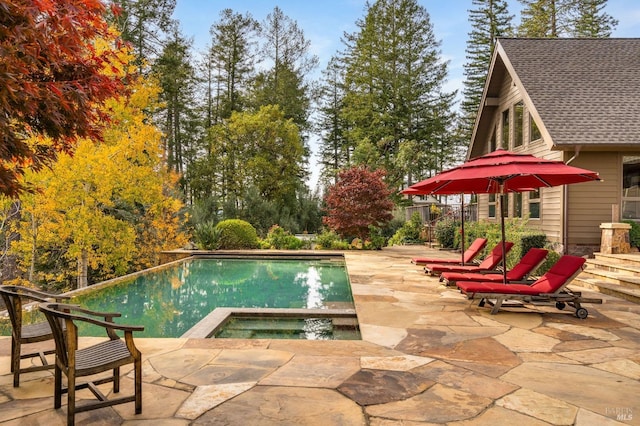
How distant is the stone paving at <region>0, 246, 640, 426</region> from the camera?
277 centimetres

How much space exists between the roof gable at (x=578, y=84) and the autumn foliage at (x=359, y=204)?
522 centimetres

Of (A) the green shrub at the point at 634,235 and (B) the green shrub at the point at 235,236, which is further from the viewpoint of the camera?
(B) the green shrub at the point at 235,236

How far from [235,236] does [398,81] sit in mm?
19217

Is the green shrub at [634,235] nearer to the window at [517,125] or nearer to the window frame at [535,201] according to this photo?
the window frame at [535,201]

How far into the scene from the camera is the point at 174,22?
25.5 metres

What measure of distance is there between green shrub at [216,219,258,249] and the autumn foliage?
10.3 ft

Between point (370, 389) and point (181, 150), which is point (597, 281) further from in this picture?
point (181, 150)

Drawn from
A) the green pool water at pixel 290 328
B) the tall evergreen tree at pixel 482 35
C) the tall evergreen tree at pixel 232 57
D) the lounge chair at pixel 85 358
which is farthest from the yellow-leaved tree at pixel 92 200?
the tall evergreen tree at pixel 482 35

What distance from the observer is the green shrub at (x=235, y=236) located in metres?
15.8

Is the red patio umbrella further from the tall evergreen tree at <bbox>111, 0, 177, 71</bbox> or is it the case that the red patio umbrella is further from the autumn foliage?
the tall evergreen tree at <bbox>111, 0, 177, 71</bbox>

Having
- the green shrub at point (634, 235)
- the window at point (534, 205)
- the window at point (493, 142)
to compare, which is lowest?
the green shrub at point (634, 235)

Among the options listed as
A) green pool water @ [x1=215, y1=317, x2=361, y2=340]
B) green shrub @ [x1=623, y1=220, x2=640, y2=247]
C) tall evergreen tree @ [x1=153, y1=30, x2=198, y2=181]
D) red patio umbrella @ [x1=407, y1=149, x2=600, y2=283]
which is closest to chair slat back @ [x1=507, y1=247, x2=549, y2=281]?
red patio umbrella @ [x1=407, y1=149, x2=600, y2=283]

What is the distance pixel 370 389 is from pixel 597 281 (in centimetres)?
706

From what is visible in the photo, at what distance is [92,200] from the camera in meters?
9.73
